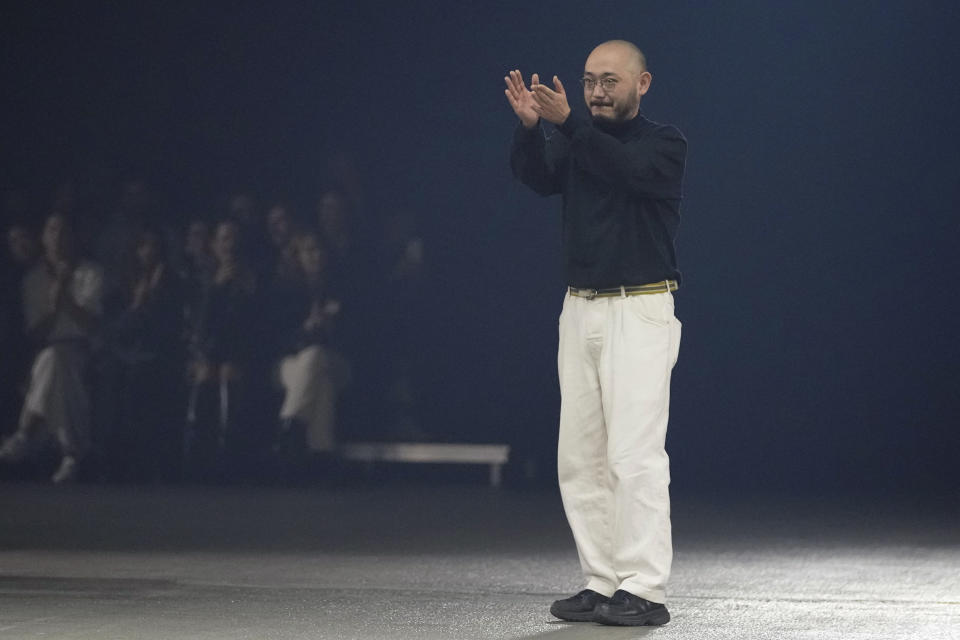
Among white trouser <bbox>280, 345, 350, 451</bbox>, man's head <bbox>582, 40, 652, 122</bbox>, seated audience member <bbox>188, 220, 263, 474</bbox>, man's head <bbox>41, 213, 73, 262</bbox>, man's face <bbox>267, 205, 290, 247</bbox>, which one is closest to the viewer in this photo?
man's head <bbox>582, 40, 652, 122</bbox>

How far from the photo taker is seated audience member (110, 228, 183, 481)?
27.7 feet

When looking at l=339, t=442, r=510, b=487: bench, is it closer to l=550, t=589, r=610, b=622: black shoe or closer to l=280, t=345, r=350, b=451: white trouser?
l=280, t=345, r=350, b=451: white trouser

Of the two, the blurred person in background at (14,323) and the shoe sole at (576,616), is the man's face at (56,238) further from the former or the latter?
the shoe sole at (576,616)

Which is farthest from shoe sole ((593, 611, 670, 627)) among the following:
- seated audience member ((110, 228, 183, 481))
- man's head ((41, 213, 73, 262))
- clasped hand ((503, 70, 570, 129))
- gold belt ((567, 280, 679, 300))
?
man's head ((41, 213, 73, 262))

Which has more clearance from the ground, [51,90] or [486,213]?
[51,90]

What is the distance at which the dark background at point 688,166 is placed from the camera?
316 inches

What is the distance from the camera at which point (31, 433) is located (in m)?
8.19

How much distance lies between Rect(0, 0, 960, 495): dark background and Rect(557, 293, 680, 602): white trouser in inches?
184

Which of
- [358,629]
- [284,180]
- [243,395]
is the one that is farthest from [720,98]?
[358,629]

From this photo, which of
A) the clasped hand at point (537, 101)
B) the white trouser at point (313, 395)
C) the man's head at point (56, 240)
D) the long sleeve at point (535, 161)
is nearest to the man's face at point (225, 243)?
the white trouser at point (313, 395)

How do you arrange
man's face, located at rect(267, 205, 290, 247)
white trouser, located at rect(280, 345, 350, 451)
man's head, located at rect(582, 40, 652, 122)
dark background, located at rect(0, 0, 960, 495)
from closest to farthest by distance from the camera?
man's head, located at rect(582, 40, 652, 122) → dark background, located at rect(0, 0, 960, 495) → white trouser, located at rect(280, 345, 350, 451) → man's face, located at rect(267, 205, 290, 247)

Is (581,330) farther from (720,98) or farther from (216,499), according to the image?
(720,98)

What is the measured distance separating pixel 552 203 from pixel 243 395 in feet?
6.71

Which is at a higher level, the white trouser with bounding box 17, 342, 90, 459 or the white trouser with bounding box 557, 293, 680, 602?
the white trouser with bounding box 557, 293, 680, 602
